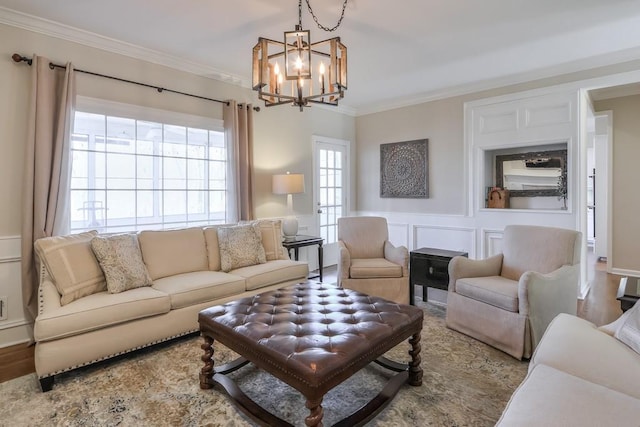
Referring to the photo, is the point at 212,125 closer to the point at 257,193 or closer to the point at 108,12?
the point at 257,193

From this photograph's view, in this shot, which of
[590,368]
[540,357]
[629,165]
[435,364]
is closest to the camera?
[590,368]

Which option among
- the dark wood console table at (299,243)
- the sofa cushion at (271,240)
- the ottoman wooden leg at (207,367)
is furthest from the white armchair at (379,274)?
the ottoman wooden leg at (207,367)

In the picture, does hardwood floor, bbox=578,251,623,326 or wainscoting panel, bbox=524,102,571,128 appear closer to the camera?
hardwood floor, bbox=578,251,623,326

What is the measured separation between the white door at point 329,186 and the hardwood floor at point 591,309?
528 mm

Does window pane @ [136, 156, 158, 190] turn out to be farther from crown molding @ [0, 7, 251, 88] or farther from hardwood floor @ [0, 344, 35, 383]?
hardwood floor @ [0, 344, 35, 383]

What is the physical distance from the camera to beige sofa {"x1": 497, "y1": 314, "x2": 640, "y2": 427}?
1.05m

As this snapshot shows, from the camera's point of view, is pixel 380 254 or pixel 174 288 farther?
pixel 380 254

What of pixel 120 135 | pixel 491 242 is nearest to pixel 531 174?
pixel 491 242

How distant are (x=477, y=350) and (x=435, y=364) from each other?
0.45 meters

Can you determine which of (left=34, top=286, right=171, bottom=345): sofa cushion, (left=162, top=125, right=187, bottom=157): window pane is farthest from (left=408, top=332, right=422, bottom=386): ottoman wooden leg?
(left=162, top=125, right=187, bottom=157): window pane

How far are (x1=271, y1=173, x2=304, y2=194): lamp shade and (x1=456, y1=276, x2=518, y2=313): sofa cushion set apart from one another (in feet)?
7.16

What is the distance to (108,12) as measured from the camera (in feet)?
8.79

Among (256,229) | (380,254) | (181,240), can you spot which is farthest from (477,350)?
(181,240)

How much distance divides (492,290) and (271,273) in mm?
1939
